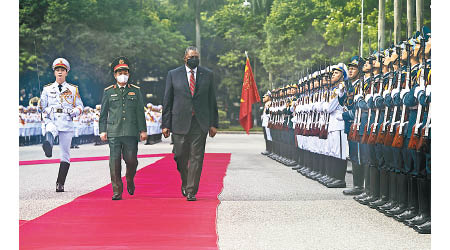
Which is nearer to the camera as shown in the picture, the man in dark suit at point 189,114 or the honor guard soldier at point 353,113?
the honor guard soldier at point 353,113

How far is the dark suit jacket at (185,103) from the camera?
449 inches

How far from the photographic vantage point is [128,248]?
7.36 metres

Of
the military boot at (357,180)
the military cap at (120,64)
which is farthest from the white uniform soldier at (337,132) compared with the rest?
the military cap at (120,64)

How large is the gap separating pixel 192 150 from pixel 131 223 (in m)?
2.66

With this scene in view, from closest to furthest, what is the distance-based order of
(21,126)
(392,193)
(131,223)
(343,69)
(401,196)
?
(131,223) → (401,196) → (392,193) → (343,69) → (21,126)

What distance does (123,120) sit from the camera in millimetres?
11664

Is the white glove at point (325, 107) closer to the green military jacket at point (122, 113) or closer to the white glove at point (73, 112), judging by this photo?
the green military jacket at point (122, 113)

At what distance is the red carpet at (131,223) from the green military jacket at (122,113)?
3.08 feet

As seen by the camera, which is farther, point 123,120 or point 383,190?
point 123,120

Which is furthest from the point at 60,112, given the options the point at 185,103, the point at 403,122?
the point at 403,122

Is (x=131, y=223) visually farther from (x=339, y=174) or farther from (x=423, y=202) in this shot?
(x=339, y=174)

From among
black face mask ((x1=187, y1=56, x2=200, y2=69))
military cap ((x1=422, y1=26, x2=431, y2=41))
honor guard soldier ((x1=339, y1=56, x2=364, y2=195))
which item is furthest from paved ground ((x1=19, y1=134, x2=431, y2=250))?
military cap ((x1=422, y1=26, x2=431, y2=41))
